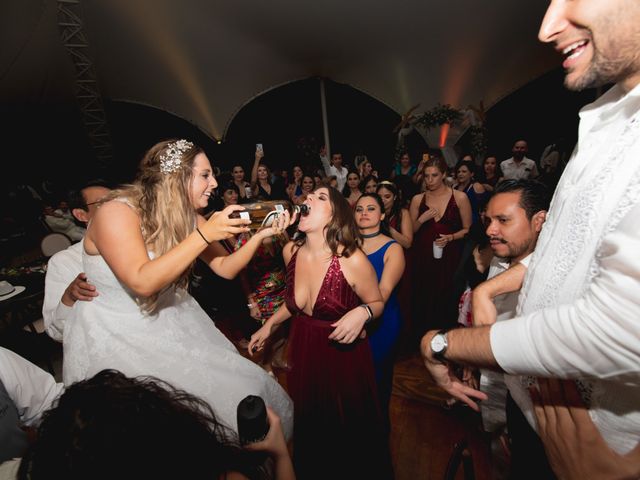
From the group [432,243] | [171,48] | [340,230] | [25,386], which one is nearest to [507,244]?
[340,230]

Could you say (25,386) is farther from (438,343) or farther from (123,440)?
(438,343)

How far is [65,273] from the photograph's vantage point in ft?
6.46

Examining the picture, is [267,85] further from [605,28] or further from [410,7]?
[605,28]

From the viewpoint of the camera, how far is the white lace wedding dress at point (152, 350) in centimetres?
128

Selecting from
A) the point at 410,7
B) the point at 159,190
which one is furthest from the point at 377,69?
the point at 159,190

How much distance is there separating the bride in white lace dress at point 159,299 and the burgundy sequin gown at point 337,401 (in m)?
0.28

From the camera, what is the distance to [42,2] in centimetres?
795

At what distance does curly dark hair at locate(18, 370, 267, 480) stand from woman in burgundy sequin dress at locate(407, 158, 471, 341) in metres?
2.92

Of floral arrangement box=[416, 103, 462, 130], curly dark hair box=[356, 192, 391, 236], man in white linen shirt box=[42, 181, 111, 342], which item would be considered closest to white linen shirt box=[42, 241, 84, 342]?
man in white linen shirt box=[42, 181, 111, 342]

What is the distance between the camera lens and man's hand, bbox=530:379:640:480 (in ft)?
2.39

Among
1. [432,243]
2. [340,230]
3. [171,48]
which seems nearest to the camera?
[340,230]

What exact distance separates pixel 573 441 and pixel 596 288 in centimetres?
47

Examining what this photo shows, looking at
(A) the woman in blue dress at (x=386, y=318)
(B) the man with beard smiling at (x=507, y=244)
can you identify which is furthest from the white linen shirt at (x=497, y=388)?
(A) the woman in blue dress at (x=386, y=318)

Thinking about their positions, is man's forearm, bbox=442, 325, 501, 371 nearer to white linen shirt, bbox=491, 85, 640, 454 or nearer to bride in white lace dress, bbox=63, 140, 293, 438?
white linen shirt, bbox=491, 85, 640, 454
